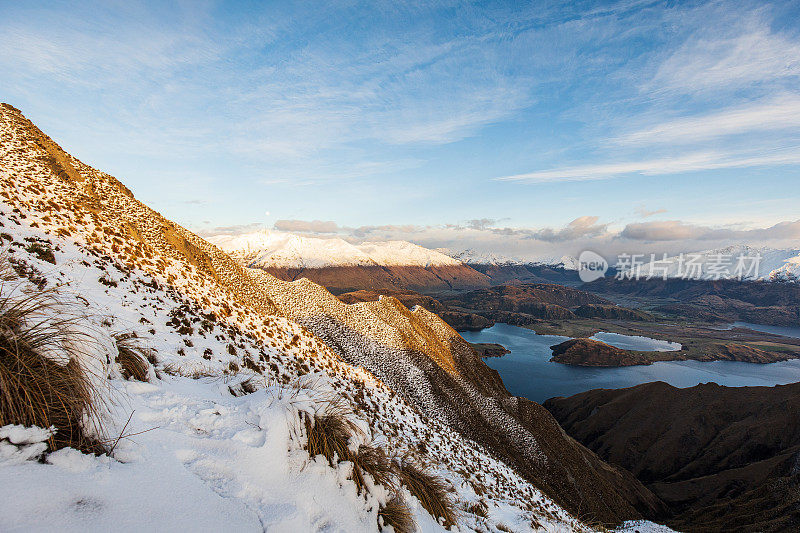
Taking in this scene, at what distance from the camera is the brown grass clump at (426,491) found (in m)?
4.72

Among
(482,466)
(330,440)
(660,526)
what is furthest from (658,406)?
(330,440)

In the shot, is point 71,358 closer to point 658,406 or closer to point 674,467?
point 674,467

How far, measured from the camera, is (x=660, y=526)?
26.9 metres

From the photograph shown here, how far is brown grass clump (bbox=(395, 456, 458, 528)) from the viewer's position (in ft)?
15.5

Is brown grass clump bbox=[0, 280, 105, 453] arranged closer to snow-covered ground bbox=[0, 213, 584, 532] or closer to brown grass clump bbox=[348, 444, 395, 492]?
snow-covered ground bbox=[0, 213, 584, 532]

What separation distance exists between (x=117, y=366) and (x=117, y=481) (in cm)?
255

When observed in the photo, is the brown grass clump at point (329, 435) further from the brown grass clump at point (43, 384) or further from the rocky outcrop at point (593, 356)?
the rocky outcrop at point (593, 356)

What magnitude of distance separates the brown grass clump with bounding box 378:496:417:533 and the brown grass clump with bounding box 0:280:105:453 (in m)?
A: 2.85

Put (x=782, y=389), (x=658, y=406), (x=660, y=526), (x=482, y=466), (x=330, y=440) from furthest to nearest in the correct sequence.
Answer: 1. (x=658, y=406)
2. (x=782, y=389)
3. (x=660, y=526)
4. (x=482, y=466)
5. (x=330, y=440)

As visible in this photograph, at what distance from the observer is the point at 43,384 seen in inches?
101

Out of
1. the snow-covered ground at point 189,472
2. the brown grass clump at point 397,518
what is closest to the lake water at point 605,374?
the brown grass clump at point 397,518

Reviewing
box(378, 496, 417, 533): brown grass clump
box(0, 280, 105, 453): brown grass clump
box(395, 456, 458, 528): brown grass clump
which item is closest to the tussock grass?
box(378, 496, 417, 533): brown grass clump

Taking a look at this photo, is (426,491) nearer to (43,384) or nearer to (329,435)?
(329,435)

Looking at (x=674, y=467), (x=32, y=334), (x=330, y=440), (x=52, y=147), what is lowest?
(x=674, y=467)
